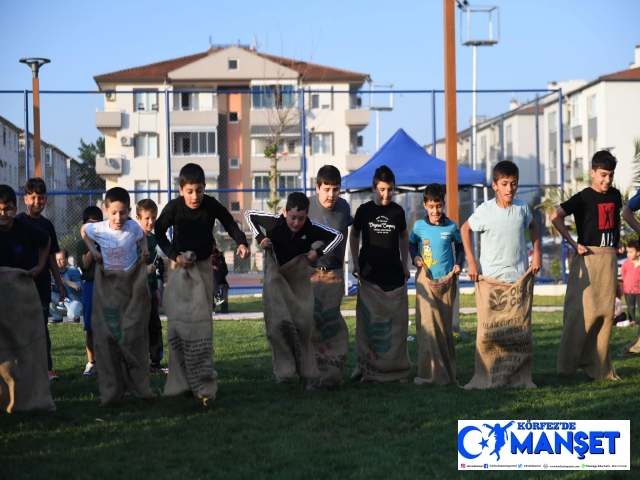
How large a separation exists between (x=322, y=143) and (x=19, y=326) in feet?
117

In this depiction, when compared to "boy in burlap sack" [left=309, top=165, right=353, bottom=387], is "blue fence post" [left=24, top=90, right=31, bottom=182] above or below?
above

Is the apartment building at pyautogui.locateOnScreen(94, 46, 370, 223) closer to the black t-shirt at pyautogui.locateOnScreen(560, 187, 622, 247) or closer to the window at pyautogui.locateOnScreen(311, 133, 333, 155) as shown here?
the window at pyautogui.locateOnScreen(311, 133, 333, 155)

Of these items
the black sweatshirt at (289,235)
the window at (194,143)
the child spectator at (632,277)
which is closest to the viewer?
the black sweatshirt at (289,235)

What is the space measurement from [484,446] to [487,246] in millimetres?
2906

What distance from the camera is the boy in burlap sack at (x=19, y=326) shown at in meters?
6.70

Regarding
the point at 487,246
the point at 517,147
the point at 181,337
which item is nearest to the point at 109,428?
the point at 181,337

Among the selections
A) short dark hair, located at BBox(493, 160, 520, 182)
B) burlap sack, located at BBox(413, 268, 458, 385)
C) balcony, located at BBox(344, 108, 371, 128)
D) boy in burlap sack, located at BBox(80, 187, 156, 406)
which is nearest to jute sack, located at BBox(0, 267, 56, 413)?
boy in burlap sack, located at BBox(80, 187, 156, 406)

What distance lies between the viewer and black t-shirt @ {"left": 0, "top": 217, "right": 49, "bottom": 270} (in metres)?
6.90

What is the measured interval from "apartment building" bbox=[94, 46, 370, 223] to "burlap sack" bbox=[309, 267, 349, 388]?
1202cm

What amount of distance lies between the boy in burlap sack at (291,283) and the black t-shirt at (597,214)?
2.36m

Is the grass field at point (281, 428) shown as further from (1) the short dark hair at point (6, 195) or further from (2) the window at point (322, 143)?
(2) the window at point (322, 143)

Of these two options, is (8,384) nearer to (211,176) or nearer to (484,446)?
(484,446)

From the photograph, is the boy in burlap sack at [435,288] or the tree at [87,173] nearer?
the boy in burlap sack at [435,288]

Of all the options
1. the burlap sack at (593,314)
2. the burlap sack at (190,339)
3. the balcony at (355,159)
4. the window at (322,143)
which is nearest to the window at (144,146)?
the window at (322,143)
